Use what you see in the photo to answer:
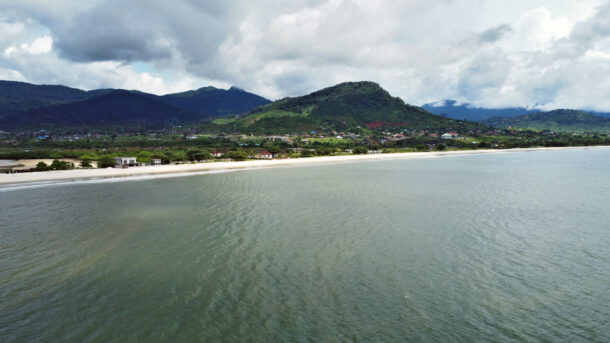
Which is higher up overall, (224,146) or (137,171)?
(224,146)

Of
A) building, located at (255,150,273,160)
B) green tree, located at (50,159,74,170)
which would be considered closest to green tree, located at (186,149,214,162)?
building, located at (255,150,273,160)

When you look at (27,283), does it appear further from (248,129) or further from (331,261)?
(248,129)

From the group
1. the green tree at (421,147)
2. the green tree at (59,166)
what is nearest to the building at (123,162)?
the green tree at (59,166)

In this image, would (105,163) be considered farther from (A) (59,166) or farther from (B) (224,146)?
(B) (224,146)

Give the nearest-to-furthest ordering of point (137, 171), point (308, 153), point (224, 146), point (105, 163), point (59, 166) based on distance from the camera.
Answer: point (137, 171), point (59, 166), point (105, 163), point (308, 153), point (224, 146)

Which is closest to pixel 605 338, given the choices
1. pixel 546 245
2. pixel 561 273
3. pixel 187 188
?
pixel 561 273

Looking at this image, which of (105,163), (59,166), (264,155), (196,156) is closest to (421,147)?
(264,155)

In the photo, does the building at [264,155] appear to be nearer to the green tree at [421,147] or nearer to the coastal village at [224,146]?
the coastal village at [224,146]

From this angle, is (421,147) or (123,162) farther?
(421,147)

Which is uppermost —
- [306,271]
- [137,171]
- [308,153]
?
[308,153]
